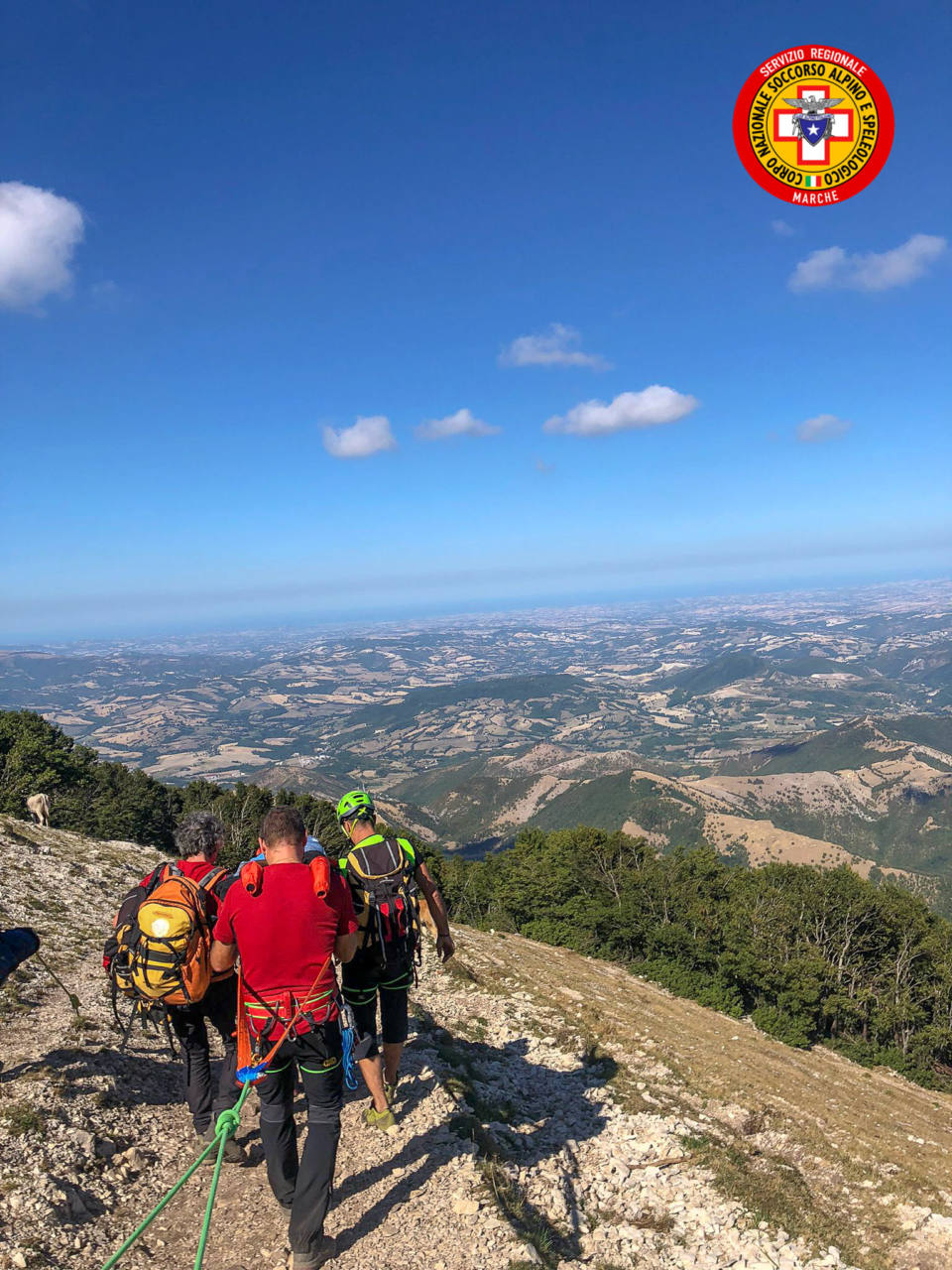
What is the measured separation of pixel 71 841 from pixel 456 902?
35920mm

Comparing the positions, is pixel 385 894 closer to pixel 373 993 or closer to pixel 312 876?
pixel 373 993

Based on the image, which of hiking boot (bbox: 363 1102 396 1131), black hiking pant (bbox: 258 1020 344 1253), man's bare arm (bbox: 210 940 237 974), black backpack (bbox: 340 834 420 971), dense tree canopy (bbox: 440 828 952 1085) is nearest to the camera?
man's bare arm (bbox: 210 940 237 974)

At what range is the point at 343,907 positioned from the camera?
5.21 m

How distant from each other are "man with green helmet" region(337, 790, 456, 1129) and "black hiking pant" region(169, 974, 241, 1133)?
1.29 meters

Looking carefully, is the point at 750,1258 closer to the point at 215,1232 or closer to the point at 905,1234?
the point at 905,1234

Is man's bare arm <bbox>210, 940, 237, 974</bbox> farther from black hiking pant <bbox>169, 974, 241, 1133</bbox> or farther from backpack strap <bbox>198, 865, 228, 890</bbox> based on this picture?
black hiking pant <bbox>169, 974, 241, 1133</bbox>

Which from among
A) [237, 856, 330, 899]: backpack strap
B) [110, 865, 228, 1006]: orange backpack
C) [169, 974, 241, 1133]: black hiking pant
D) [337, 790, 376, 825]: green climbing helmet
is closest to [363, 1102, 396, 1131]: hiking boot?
[169, 974, 241, 1133]: black hiking pant

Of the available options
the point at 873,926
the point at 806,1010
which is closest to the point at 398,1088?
the point at 806,1010

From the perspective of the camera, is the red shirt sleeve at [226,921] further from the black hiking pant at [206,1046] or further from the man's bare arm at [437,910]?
the man's bare arm at [437,910]

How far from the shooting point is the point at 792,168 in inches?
690

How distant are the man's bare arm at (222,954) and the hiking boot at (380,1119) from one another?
422cm

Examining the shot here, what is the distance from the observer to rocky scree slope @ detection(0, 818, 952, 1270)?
5.98m

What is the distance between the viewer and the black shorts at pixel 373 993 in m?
7.24

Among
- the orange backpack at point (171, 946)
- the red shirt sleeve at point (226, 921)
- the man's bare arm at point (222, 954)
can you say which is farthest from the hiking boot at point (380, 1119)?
the red shirt sleeve at point (226, 921)
